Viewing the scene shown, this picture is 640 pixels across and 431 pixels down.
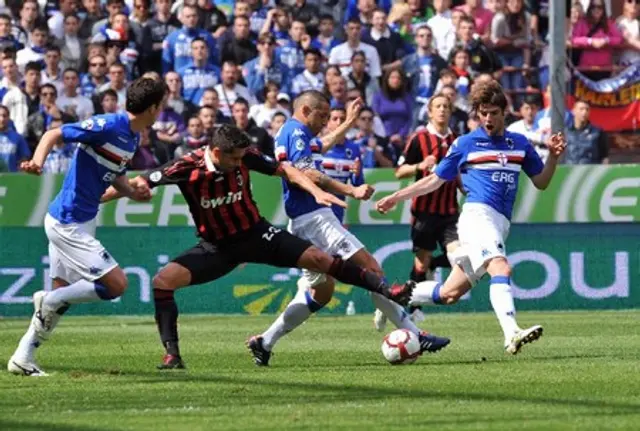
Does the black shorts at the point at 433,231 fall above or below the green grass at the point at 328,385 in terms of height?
below

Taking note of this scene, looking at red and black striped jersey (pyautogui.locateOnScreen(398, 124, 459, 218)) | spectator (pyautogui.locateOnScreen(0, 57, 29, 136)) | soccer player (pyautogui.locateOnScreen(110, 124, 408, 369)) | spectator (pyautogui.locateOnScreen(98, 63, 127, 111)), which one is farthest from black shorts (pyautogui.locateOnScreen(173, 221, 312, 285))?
spectator (pyautogui.locateOnScreen(98, 63, 127, 111))

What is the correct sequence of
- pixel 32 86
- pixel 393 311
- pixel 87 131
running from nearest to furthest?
pixel 87 131
pixel 393 311
pixel 32 86

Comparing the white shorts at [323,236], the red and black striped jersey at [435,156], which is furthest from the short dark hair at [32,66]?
the white shorts at [323,236]

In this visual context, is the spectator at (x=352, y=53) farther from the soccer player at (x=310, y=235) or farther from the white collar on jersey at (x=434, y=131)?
the soccer player at (x=310, y=235)

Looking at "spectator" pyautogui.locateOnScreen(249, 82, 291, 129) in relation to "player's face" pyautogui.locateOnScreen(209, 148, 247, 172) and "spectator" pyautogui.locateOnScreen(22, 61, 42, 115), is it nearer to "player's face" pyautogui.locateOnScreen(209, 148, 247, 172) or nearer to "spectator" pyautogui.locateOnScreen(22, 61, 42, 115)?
"spectator" pyautogui.locateOnScreen(22, 61, 42, 115)

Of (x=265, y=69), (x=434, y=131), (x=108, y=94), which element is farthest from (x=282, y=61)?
(x=434, y=131)

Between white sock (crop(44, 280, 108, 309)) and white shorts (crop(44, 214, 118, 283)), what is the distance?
0.22 feet

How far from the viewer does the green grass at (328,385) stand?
9.65 meters

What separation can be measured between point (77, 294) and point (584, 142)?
12.2 metres

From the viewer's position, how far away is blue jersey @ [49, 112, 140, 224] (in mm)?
12500

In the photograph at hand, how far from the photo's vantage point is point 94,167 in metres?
12.6

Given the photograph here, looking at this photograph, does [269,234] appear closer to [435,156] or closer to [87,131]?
[87,131]

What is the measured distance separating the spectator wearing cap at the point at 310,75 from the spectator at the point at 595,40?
3931mm

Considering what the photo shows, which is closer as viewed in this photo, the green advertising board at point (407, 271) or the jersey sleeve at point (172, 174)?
the jersey sleeve at point (172, 174)
